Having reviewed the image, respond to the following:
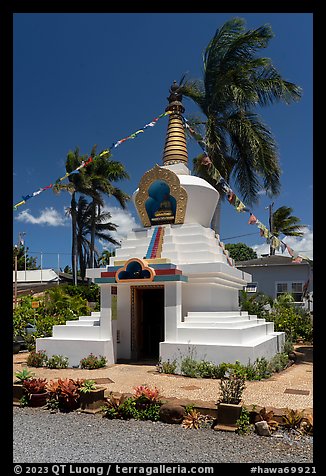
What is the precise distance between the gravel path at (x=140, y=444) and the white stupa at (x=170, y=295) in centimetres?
467

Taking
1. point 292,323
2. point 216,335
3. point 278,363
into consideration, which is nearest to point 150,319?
point 216,335

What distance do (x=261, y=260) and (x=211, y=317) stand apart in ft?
56.5

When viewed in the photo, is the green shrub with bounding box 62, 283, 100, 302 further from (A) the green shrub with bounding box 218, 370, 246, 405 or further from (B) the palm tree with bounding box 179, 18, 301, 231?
(A) the green shrub with bounding box 218, 370, 246, 405

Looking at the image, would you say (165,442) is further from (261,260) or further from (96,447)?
(261,260)

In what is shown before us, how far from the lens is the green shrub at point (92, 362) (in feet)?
39.5

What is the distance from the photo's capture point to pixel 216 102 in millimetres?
20891

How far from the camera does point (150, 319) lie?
14.4 meters

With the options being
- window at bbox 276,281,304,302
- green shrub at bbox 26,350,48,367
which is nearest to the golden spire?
green shrub at bbox 26,350,48,367

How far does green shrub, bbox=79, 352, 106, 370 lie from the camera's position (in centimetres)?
1205

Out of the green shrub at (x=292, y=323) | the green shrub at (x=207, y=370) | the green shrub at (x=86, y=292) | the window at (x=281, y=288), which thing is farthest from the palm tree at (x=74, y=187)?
the green shrub at (x=207, y=370)

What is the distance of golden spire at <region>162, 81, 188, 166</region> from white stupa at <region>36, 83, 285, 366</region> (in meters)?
0.40

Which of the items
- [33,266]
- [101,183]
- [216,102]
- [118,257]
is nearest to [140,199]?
[118,257]

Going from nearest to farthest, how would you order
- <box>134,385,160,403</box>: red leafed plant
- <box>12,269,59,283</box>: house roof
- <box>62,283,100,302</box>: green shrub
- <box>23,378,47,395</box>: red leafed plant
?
<box>134,385,160,403</box>: red leafed plant → <box>23,378,47,395</box>: red leafed plant → <box>62,283,100,302</box>: green shrub → <box>12,269,59,283</box>: house roof
